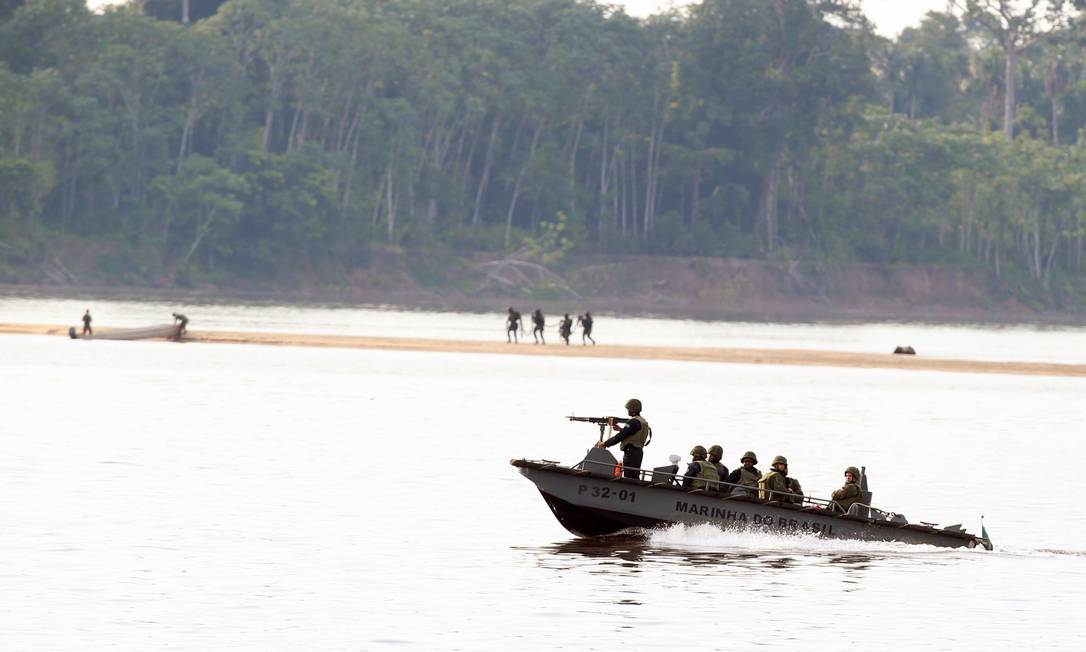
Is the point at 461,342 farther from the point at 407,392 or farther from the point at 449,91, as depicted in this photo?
the point at 449,91

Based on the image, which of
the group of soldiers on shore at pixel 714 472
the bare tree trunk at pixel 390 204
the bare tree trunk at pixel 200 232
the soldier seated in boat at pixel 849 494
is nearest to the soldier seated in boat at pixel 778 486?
the group of soldiers on shore at pixel 714 472

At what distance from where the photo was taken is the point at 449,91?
162m

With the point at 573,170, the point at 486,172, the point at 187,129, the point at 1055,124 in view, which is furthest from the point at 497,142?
the point at 1055,124

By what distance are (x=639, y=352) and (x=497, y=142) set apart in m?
79.4

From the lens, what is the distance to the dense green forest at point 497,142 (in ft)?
495

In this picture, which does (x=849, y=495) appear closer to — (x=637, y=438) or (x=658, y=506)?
(x=658, y=506)

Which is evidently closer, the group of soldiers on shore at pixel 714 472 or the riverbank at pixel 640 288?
the group of soldiers on shore at pixel 714 472

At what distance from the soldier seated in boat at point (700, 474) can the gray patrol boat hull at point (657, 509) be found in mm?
184

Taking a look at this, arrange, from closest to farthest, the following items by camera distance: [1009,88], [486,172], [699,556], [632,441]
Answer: [699,556]
[632,441]
[486,172]
[1009,88]

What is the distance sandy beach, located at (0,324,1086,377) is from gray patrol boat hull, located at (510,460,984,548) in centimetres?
5496

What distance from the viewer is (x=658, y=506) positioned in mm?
32094

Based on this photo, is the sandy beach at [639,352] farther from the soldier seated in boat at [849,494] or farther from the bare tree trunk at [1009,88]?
the bare tree trunk at [1009,88]

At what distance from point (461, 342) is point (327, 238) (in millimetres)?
64084

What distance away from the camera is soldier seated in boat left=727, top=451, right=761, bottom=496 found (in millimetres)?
32344
